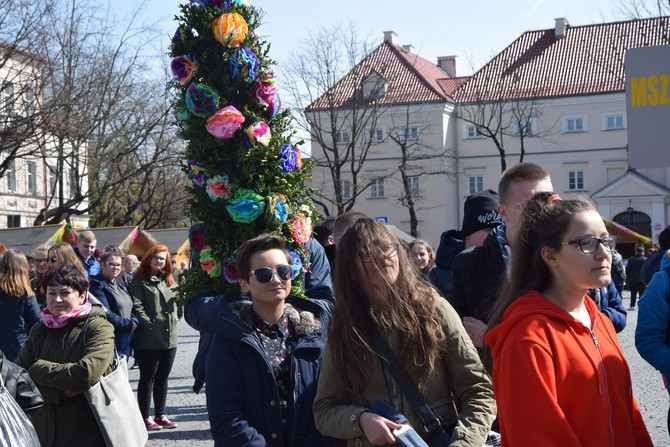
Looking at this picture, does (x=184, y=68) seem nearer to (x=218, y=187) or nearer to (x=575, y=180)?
(x=218, y=187)

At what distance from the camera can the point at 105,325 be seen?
5656mm

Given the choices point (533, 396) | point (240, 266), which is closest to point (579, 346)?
point (533, 396)

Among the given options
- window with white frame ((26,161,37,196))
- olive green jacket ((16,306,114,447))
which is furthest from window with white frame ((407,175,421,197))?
olive green jacket ((16,306,114,447))

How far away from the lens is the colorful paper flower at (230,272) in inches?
222

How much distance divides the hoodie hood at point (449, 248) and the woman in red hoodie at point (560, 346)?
6.86 ft

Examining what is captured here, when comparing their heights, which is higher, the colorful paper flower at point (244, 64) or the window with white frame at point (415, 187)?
the window with white frame at point (415, 187)

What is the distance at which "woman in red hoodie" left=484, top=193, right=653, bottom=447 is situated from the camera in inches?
110

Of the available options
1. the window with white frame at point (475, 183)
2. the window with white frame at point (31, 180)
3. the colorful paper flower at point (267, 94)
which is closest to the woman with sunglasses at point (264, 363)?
the colorful paper flower at point (267, 94)

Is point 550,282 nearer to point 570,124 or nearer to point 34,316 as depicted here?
point 34,316

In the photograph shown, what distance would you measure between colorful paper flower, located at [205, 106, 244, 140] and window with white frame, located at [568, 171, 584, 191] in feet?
167

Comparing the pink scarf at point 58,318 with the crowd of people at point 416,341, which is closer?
the crowd of people at point 416,341

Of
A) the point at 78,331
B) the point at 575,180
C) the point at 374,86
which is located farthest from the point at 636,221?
the point at 78,331

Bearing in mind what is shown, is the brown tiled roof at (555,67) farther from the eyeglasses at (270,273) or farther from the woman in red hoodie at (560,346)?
the woman in red hoodie at (560,346)

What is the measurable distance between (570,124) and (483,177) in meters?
6.31
